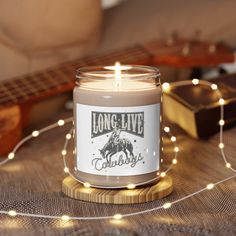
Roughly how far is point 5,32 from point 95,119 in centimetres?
52

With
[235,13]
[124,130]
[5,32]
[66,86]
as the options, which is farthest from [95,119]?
[235,13]

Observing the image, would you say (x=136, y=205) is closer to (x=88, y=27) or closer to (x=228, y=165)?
(x=228, y=165)

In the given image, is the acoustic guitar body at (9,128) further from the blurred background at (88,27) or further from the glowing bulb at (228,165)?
the glowing bulb at (228,165)

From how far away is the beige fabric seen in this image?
1.11 meters

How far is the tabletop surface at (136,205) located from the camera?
0.58 m

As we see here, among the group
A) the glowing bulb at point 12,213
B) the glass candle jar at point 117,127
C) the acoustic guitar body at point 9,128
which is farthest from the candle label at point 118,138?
the acoustic guitar body at point 9,128

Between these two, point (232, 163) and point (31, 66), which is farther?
point (31, 66)

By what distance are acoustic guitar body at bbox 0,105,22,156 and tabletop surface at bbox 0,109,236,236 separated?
30 millimetres

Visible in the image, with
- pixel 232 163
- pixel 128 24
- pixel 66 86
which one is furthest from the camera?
pixel 128 24

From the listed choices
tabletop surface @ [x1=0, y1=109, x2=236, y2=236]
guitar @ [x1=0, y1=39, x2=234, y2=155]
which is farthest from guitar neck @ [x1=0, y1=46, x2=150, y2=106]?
tabletop surface @ [x1=0, y1=109, x2=236, y2=236]

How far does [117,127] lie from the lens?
65 cm

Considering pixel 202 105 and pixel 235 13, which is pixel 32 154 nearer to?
pixel 202 105

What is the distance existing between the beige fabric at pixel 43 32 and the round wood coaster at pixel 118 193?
493 millimetres

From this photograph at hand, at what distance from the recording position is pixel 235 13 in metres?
1.18
